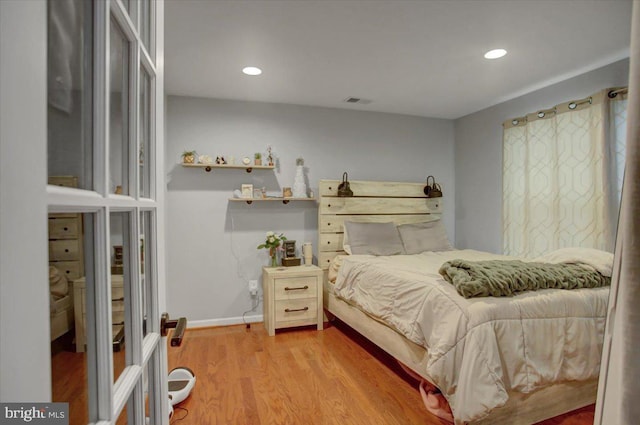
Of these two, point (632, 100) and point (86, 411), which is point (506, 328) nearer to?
point (632, 100)

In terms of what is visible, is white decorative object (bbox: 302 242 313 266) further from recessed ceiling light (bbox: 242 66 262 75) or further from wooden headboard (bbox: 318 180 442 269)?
recessed ceiling light (bbox: 242 66 262 75)

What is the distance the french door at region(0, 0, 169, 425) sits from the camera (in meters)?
0.33

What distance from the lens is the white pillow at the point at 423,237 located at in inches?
147

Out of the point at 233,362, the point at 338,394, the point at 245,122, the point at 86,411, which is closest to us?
the point at 86,411

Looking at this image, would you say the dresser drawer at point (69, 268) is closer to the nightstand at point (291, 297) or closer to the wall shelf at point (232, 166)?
the nightstand at point (291, 297)

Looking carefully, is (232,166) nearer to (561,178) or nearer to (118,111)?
(118,111)

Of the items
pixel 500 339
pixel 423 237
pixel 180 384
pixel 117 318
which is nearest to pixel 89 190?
pixel 117 318

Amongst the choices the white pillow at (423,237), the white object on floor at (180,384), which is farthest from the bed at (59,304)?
the white pillow at (423,237)

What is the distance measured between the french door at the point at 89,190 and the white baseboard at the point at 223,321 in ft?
8.96

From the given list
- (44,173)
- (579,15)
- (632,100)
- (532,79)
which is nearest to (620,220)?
(632,100)

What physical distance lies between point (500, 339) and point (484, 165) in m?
2.80

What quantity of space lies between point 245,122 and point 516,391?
328cm

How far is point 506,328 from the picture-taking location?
1.79 m
